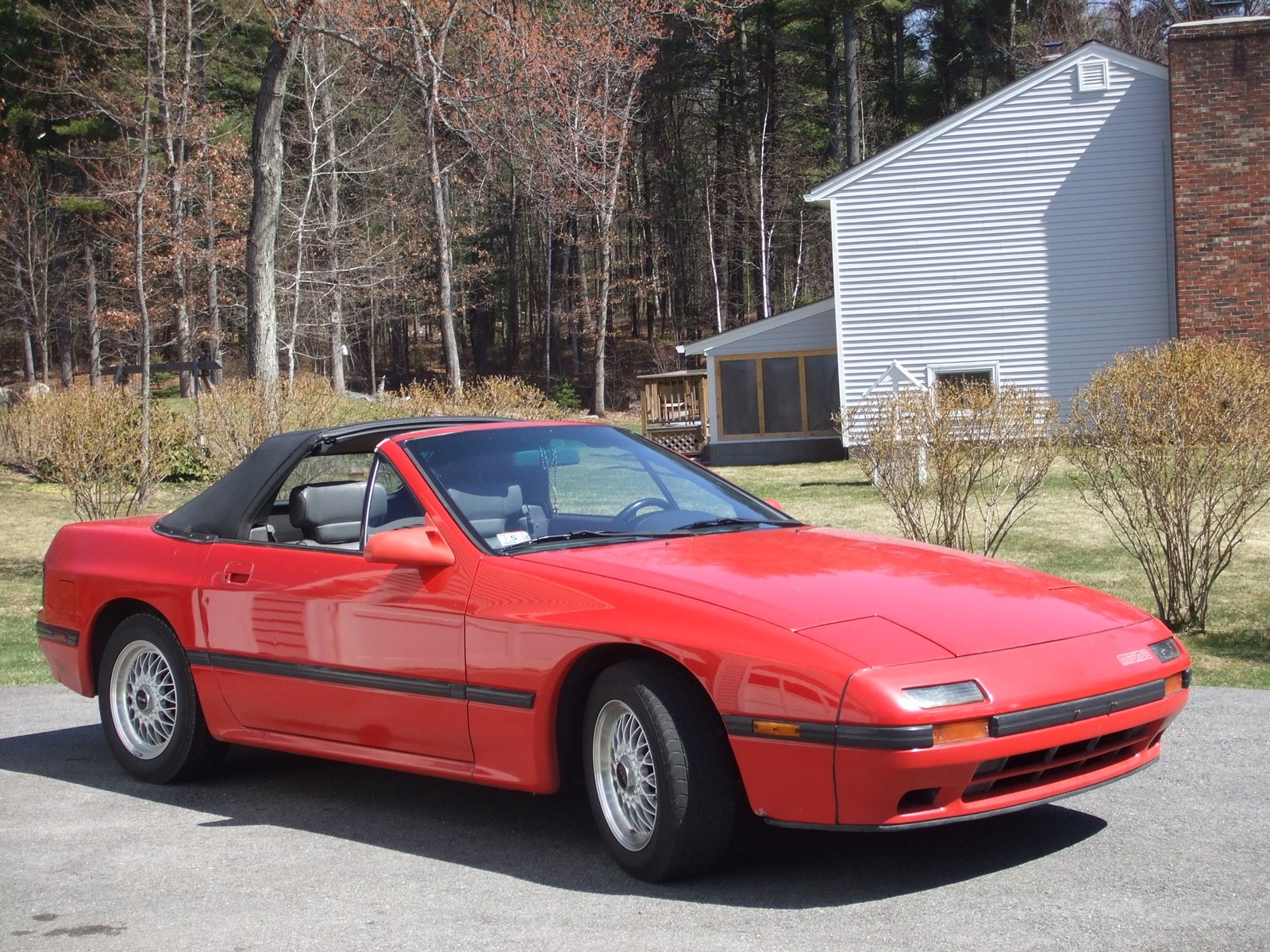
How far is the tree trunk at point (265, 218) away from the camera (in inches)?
730

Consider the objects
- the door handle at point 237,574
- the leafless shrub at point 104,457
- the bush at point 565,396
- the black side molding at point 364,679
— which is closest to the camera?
the black side molding at point 364,679

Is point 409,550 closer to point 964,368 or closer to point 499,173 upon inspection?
point 964,368

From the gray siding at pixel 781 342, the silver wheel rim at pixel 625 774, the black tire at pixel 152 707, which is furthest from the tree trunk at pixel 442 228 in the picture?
the silver wheel rim at pixel 625 774

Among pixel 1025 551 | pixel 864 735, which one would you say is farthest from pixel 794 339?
pixel 864 735

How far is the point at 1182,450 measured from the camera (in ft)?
29.8

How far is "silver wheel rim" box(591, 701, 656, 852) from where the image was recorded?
13.6 feet

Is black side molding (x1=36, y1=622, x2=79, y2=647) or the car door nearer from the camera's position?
the car door

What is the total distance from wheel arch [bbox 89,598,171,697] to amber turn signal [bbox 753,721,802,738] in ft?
10.9

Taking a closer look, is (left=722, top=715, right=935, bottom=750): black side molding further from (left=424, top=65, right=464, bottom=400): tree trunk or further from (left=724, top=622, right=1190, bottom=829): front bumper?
(left=424, top=65, right=464, bottom=400): tree trunk

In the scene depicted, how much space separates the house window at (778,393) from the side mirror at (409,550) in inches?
976

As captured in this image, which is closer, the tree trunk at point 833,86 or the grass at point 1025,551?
the grass at point 1025,551

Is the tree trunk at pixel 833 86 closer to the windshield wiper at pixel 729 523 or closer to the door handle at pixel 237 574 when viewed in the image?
the windshield wiper at pixel 729 523

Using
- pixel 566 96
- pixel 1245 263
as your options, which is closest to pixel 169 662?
pixel 1245 263

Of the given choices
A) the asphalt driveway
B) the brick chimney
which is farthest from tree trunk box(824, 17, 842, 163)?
the asphalt driveway
